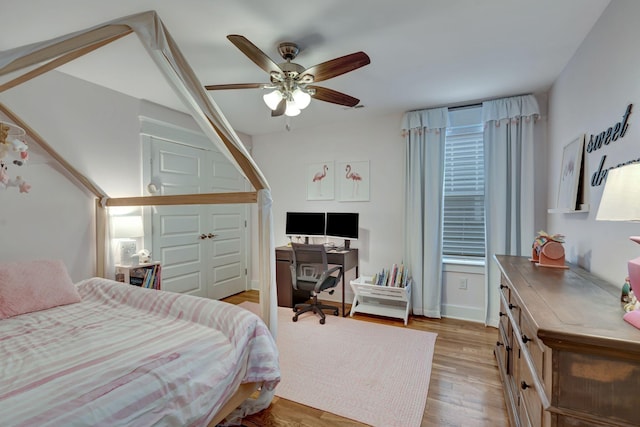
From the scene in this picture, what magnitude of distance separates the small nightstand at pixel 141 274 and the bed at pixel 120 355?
542 mm

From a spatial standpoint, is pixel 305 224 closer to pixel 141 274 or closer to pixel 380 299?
pixel 380 299

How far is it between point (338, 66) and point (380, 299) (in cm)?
289

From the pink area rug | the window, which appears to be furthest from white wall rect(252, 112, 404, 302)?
the pink area rug

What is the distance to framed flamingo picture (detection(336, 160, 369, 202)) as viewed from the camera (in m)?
3.92

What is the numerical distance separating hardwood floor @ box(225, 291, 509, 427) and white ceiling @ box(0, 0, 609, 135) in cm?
248

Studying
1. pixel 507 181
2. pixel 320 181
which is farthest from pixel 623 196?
pixel 320 181

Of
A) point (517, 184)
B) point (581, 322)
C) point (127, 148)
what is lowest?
point (581, 322)

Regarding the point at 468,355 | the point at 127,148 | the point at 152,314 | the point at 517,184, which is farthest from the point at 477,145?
the point at 127,148

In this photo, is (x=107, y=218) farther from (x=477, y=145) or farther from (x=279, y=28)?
(x=477, y=145)

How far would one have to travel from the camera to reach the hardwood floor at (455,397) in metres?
1.78

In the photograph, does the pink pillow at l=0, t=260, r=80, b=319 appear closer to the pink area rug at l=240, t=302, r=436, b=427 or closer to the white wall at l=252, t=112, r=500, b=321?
the pink area rug at l=240, t=302, r=436, b=427

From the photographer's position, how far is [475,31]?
1.97 meters

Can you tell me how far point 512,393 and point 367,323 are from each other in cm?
168

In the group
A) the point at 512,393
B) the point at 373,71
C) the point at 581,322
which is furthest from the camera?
the point at 373,71
